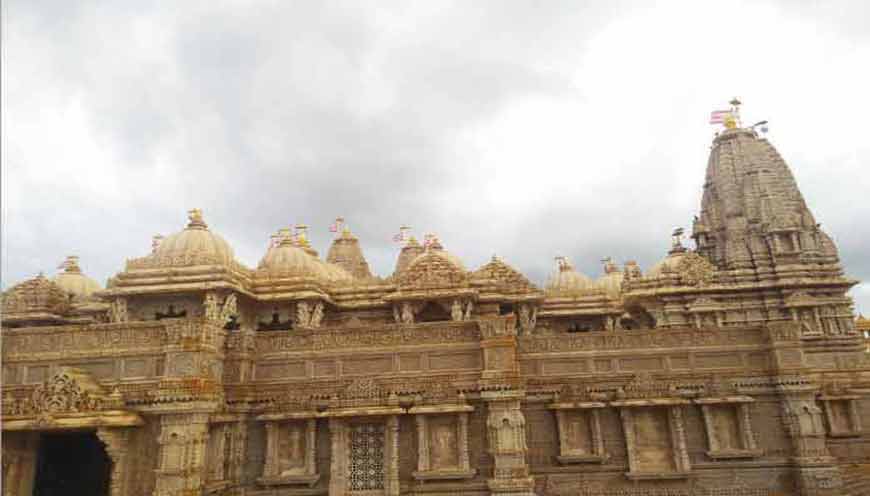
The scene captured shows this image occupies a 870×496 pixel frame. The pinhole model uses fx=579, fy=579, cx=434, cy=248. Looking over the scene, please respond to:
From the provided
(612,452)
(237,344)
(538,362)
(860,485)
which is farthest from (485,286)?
(860,485)

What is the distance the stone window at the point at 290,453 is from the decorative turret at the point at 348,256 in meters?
25.6

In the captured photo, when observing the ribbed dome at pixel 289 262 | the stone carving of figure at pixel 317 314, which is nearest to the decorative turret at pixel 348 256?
the ribbed dome at pixel 289 262

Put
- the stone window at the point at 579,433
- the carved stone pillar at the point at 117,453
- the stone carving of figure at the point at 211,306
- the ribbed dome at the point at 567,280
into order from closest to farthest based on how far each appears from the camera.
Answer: the carved stone pillar at the point at 117,453
the stone window at the point at 579,433
the stone carving of figure at the point at 211,306
the ribbed dome at the point at 567,280

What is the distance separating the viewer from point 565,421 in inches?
737

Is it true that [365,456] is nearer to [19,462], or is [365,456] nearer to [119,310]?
[19,462]

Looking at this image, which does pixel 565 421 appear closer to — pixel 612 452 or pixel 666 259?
pixel 612 452

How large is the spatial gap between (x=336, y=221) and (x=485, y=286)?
72.8ft

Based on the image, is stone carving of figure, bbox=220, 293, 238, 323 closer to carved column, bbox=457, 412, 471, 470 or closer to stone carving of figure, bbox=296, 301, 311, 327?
stone carving of figure, bbox=296, 301, 311, 327

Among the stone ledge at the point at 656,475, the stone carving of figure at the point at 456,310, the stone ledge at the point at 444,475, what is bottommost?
the stone ledge at the point at 656,475

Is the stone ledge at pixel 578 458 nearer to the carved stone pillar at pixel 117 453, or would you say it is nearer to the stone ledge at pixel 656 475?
the stone ledge at pixel 656 475

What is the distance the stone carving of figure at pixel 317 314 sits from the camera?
27.2 m

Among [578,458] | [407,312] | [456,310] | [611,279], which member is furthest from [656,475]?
[611,279]

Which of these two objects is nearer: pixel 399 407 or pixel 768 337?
pixel 399 407

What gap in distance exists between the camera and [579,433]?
1873 cm
